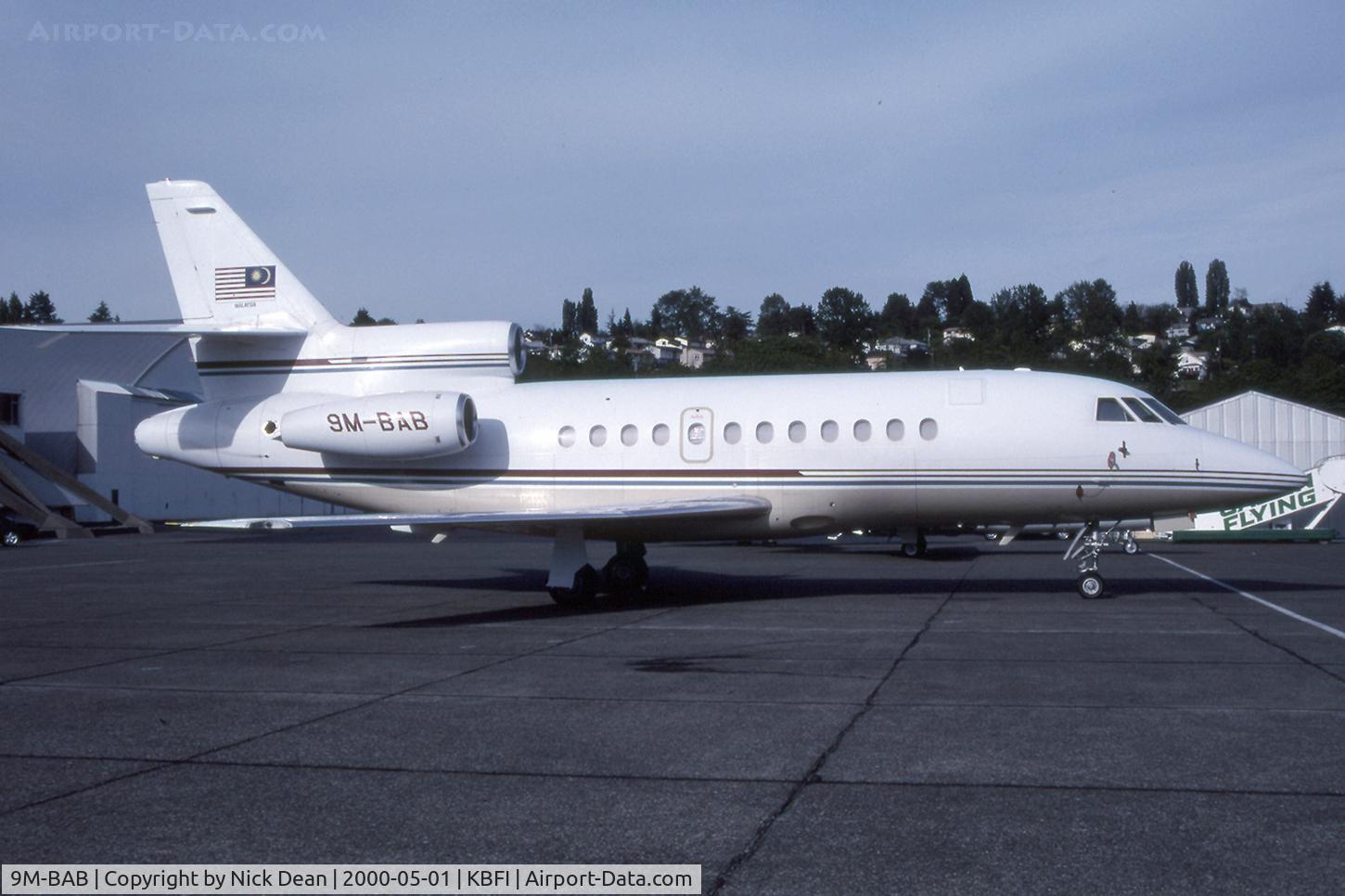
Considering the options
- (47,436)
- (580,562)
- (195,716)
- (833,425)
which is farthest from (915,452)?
(47,436)

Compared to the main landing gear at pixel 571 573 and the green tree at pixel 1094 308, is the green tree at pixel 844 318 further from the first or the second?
the main landing gear at pixel 571 573

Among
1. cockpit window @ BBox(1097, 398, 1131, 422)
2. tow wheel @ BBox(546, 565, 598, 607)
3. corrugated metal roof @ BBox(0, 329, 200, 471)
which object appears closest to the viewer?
cockpit window @ BBox(1097, 398, 1131, 422)

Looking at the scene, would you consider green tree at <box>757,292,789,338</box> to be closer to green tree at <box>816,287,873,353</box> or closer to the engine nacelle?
green tree at <box>816,287,873,353</box>

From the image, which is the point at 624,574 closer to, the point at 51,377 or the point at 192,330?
the point at 192,330

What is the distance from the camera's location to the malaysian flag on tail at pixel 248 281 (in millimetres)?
18922

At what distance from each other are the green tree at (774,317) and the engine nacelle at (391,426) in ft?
477

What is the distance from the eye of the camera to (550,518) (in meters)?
15.6

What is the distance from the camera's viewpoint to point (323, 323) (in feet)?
62.5

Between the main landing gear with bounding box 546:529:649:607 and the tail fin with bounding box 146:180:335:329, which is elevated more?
the tail fin with bounding box 146:180:335:329

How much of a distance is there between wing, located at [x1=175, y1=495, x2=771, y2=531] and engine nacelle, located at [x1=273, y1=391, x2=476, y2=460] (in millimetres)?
1451

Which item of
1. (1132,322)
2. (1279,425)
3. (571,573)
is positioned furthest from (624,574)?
(1132,322)

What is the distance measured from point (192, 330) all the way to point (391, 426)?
353 cm

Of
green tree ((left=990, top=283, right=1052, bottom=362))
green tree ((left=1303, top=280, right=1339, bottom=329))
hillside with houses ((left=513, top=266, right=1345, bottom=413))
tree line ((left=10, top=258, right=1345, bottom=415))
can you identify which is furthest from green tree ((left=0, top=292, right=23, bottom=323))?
green tree ((left=1303, top=280, right=1339, bottom=329))

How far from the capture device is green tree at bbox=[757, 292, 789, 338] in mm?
166375
